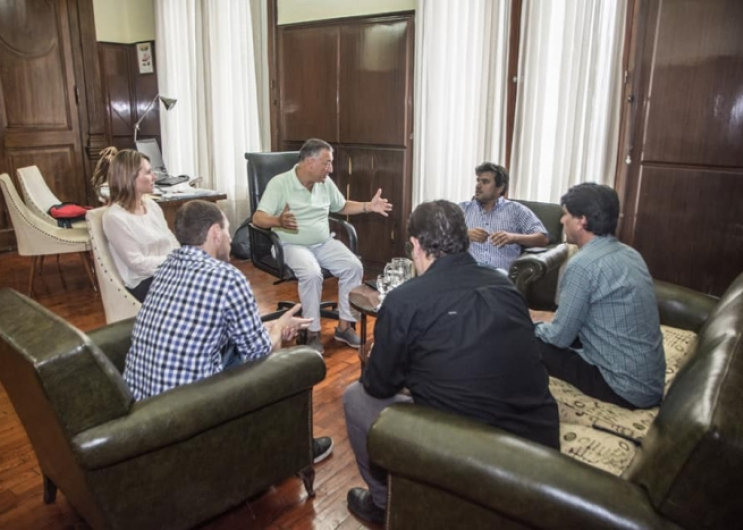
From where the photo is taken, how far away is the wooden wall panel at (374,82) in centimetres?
409

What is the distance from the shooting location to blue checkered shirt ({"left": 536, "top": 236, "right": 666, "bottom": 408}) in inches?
71.3

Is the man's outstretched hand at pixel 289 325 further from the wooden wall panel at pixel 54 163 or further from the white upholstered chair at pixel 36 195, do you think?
the wooden wall panel at pixel 54 163

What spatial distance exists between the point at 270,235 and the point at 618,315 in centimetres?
201

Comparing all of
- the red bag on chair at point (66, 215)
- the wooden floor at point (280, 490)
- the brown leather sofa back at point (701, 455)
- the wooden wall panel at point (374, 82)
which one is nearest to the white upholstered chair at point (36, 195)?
the red bag on chair at point (66, 215)

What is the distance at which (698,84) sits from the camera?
287 cm

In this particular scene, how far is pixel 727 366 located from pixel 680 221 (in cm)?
206

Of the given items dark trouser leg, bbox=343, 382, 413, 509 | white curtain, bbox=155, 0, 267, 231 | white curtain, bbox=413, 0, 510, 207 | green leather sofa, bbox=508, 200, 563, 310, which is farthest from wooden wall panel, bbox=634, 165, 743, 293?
white curtain, bbox=155, 0, 267, 231

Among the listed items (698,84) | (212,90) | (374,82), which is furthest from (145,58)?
(698,84)

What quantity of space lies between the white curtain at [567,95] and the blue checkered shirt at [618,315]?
164 centimetres

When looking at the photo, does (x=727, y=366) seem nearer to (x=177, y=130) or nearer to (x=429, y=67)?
(x=429, y=67)

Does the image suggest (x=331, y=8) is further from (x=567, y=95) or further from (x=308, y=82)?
(x=567, y=95)

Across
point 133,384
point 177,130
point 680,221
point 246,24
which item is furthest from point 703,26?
point 177,130

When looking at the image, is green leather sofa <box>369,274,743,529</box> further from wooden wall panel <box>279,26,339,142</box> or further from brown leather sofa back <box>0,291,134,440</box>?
wooden wall panel <box>279,26,339,142</box>

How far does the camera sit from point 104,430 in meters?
1.40
